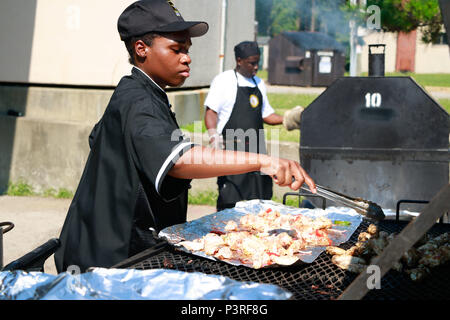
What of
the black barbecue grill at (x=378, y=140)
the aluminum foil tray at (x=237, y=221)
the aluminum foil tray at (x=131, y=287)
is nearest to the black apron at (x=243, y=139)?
the black barbecue grill at (x=378, y=140)

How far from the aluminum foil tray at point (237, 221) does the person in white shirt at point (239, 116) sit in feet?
8.33

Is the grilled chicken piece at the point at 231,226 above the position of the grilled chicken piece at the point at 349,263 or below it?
above

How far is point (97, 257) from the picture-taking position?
7.48ft

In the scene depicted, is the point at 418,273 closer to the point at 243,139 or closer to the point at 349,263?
the point at 349,263

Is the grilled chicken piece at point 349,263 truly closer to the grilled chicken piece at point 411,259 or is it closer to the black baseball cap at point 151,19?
the grilled chicken piece at point 411,259

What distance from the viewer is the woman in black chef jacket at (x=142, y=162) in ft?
6.63

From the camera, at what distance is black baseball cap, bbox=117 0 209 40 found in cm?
230

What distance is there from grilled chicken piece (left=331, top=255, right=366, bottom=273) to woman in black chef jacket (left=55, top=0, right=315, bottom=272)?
0.37m

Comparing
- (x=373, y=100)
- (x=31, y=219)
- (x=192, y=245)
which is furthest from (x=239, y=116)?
(x=192, y=245)

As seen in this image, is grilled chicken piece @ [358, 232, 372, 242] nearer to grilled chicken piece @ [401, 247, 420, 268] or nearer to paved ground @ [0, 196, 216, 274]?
grilled chicken piece @ [401, 247, 420, 268]

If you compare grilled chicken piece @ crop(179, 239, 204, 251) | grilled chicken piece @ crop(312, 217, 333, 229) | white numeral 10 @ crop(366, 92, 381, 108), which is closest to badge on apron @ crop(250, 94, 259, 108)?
white numeral 10 @ crop(366, 92, 381, 108)

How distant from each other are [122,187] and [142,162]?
0.23 meters

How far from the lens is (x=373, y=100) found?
4.80m
